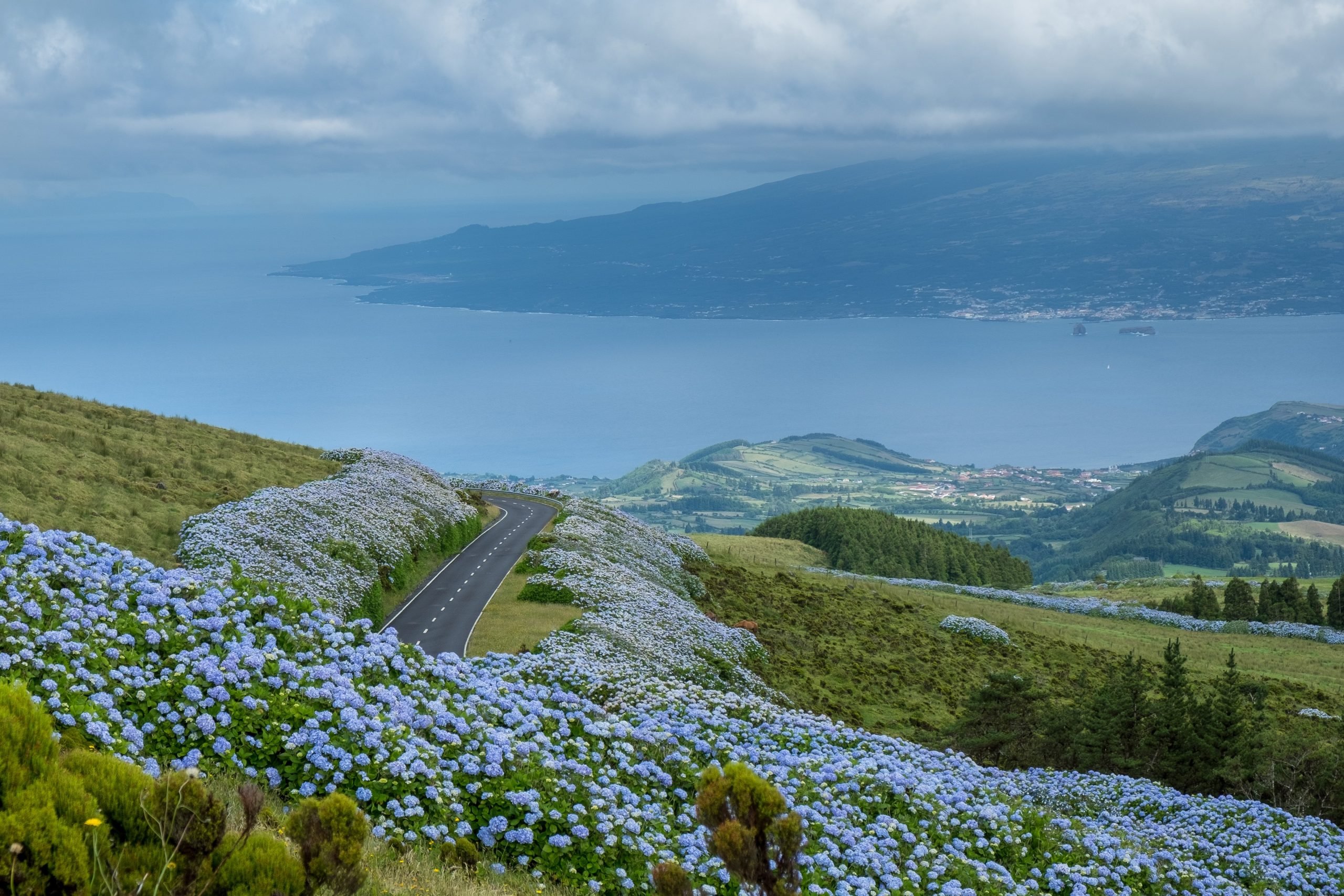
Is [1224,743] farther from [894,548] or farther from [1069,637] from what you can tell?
[894,548]

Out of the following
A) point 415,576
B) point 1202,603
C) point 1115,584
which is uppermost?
point 415,576

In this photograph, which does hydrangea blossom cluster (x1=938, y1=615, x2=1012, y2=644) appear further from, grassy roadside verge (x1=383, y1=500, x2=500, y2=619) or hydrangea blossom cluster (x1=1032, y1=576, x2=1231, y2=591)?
hydrangea blossom cluster (x1=1032, y1=576, x2=1231, y2=591)

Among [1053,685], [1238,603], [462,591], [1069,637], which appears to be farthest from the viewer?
[1238,603]

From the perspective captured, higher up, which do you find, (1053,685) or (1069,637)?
(1053,685)

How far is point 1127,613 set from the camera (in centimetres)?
7675

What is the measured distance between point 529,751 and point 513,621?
20.9 m

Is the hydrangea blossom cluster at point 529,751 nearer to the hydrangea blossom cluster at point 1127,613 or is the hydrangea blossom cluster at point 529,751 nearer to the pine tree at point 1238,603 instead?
the hydrangea blossom cluster at point 1127,613

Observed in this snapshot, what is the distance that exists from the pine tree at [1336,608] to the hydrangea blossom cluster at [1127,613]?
1.75 meters

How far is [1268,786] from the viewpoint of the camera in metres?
27.5

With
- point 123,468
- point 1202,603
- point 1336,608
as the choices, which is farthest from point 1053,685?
point 1336,608

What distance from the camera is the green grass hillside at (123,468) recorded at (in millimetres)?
31656

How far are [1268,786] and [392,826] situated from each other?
25222 millimetres

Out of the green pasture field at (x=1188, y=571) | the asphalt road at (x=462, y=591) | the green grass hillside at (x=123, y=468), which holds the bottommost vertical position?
the green pasture field at (x=1188, y=571)

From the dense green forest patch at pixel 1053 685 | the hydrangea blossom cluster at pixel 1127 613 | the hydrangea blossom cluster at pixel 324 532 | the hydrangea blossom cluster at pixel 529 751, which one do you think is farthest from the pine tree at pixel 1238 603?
the hydrangea blossom cluster at pixel 529 751
